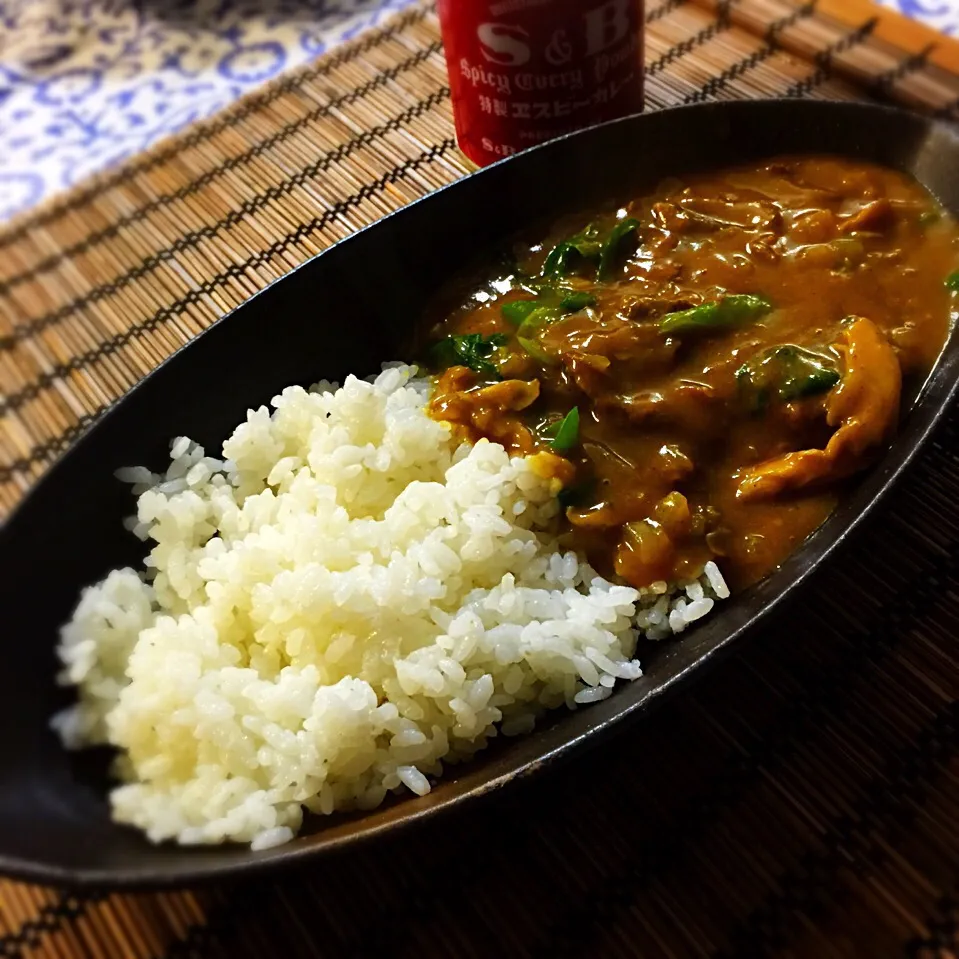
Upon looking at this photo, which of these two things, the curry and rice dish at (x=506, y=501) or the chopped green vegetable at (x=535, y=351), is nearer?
the curry and rice dish at (x=506, y=501)

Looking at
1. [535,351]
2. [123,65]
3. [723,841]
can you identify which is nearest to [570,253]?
[535,351]

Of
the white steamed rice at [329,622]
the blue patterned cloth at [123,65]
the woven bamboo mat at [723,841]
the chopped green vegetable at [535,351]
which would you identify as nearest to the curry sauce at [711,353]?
the chopped green vegetable at [535,351]

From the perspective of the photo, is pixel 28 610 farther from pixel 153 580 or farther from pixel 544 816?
pixel 544 816

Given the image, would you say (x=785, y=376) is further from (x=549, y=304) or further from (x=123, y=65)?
(x=123, y=65)

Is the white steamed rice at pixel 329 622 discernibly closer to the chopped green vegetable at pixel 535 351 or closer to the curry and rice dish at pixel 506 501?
the curry and rice dish at pixel 506 501

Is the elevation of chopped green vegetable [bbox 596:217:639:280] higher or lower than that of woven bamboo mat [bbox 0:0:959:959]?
higher

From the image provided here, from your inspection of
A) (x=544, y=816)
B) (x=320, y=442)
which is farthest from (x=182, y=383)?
(x=544, y=816)

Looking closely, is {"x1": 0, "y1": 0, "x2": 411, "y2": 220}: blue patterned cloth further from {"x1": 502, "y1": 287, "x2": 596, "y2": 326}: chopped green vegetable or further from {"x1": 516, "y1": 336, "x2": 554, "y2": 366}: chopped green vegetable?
{"x1": 516, "y1": 336, "x2": 554, "y2": 366}: chopped green vegetable

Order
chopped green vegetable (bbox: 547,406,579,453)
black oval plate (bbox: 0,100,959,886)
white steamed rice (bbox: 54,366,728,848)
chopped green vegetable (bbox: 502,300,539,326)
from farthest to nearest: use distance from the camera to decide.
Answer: chopped green vegetable (bbox: 502,300,539,326), chopped green vegetable (bbox: 547,406,579,453), white steamed rice (bbox: 54,366,728,848), black oval plate (bbox: 0,100,959,886)

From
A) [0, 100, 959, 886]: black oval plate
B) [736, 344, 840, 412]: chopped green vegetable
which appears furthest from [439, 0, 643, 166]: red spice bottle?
[736, 344, 840, 412]: chopped green vegetable
